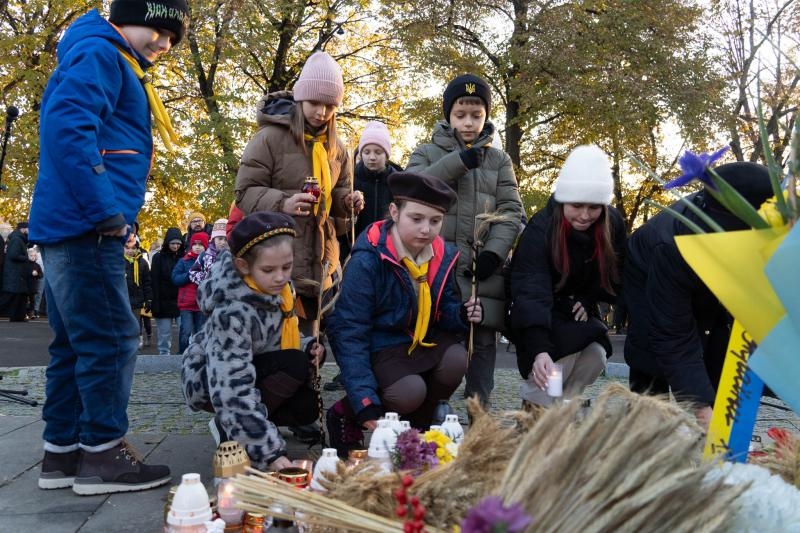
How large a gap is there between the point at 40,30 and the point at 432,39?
10.0 meters

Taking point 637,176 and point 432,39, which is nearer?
point 432,39

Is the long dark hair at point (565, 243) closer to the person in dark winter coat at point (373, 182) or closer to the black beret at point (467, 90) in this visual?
the black beret at point (467, 90)

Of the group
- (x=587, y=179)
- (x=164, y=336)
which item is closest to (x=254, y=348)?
(x=587, y=179)

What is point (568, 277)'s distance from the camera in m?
3.96

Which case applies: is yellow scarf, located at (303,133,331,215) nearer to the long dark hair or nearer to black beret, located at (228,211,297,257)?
black beret, located at (228,211,297,257)

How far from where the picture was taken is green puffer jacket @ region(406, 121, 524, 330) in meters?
4.32

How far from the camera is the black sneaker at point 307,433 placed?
4066 millimetres

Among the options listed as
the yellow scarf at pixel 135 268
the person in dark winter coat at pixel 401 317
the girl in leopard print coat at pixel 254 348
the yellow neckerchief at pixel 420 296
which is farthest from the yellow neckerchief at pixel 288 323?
the yellow scarf at pixel 135 268

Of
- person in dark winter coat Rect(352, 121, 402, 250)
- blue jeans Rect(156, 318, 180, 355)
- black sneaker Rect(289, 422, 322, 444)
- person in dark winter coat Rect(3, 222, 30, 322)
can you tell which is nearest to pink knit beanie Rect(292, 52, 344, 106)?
person in dark winter coat Rect(352, 121, 402, 250)

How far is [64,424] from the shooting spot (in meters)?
3.21

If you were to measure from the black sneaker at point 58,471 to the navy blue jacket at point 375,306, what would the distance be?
127 cm

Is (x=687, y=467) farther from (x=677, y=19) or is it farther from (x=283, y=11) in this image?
(x=677, y=19)

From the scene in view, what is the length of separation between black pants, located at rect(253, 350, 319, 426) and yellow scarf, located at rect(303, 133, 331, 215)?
1043 mm

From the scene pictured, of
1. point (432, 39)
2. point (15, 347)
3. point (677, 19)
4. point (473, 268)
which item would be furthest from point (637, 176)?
point (473, 268)
